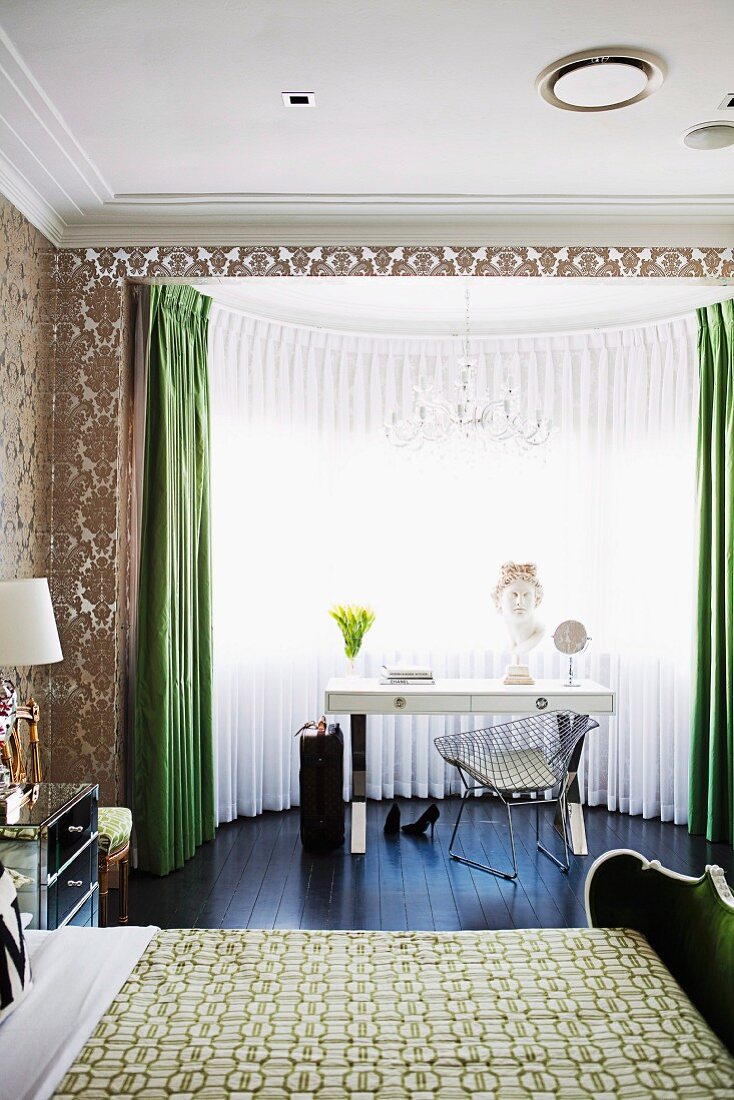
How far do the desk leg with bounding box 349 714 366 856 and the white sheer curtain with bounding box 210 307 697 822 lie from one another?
83 centimetres

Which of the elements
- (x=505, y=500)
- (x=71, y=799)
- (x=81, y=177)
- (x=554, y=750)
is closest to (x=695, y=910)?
(x=71, y=799)

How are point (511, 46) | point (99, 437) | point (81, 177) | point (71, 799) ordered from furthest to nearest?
point (99, 437) < point (81, 177) < point (71, 799) < point (511, 46)

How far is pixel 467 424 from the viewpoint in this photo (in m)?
4.93

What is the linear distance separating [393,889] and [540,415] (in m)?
2.96

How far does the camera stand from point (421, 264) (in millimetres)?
3953

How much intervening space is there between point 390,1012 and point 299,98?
8.68 ft

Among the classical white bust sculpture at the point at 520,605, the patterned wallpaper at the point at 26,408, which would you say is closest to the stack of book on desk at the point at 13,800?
the patterned wallpaper at the point at 26,408

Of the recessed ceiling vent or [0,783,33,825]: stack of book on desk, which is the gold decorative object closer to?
[0,783,33,825]: stack of book on desk

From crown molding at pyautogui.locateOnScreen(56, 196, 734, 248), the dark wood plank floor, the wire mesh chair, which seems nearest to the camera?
the dark wood plank floor

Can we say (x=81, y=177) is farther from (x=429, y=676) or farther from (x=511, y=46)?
(x=429, y=676)

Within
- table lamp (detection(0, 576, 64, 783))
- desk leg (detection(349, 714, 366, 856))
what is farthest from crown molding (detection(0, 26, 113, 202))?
desk leg (detection(349, 714, 366, 856))

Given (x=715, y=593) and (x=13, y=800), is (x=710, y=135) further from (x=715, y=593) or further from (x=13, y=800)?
(x=13, y=800)

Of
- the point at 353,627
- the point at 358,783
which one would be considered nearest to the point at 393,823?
the point at 358,783

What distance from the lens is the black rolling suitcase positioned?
4613 millimetres
